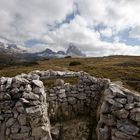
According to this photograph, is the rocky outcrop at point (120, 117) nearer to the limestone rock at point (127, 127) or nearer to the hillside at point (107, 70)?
the limestone rock at point (127, 127)

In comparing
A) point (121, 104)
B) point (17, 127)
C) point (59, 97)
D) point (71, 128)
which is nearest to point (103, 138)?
point (121, 104)

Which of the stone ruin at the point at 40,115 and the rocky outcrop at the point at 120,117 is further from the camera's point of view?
the stone ruin at the point at 40,115

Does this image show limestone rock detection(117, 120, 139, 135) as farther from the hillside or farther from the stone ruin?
the hillside

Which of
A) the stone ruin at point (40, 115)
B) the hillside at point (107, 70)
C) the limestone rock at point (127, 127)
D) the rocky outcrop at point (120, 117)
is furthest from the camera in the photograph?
the hillside at point (107, 70)

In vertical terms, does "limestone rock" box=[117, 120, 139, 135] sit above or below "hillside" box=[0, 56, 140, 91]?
above

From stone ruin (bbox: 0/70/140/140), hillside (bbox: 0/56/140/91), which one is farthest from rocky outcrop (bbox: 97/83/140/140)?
hillside (bbox: 0/56/140/91)

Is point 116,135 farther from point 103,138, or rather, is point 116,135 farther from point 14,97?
point 14,97

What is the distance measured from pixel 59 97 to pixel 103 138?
682cm

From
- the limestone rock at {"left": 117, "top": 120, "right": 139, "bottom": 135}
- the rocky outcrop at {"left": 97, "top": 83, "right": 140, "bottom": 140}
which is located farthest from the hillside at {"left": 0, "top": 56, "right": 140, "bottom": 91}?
the limestone rock at {"left": 117, "top": 120, "right": 139, "bottom": 135}

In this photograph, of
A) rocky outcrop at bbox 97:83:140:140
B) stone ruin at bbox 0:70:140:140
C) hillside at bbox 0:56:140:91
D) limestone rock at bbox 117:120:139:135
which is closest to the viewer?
limestone rock at bbox 117:120:139:135

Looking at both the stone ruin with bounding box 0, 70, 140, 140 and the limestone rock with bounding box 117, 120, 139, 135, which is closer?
the limestone rock with bounding box 117, 120, 139, 135

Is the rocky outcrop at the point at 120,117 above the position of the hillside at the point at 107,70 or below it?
above

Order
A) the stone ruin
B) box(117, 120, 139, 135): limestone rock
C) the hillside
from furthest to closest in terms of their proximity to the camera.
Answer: the hillside, the stone ruin, box(117, 120, 139, 135): limestone rock

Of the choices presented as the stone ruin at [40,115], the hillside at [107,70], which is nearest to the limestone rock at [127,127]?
the stone ruin at [40,115]
